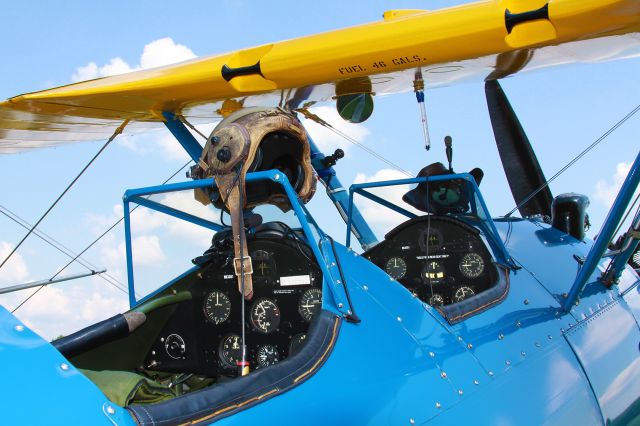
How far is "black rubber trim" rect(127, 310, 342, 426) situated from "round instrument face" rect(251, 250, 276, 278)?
0.91 meters

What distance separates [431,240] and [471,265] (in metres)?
0.37

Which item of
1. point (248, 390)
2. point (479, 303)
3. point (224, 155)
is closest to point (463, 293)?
point (479, 303)

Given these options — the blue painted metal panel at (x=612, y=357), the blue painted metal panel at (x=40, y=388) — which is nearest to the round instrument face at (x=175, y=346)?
the blue painted metal panel at (x=40, y=388)

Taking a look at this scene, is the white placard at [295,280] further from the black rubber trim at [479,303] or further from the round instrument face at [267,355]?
the black rubber trim at [479,303]

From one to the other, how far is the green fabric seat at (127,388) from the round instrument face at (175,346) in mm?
728

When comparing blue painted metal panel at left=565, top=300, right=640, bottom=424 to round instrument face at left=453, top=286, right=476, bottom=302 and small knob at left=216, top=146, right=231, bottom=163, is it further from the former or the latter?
small knob at left=216, top=146, right=231, bottom=163

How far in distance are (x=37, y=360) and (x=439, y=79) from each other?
224 inches

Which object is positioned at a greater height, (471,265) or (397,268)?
(397,268)

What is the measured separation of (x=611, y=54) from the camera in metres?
5.91

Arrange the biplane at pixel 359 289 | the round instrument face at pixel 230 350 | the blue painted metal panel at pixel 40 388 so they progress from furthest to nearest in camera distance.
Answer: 1. the round instrument face at pixel 230 350
2. the biplane at pixel 359 289
3. the blue painted metal panel at pixel 40 388

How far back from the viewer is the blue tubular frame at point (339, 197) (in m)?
7.21

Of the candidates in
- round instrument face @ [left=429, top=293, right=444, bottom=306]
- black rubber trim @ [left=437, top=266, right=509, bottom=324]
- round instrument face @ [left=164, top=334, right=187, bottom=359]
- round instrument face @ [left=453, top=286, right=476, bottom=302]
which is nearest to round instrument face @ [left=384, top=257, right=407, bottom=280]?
round instrument face @ [left=429, top=293, right=444, bottom=306]

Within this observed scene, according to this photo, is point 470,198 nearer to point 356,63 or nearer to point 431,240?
point 431,240

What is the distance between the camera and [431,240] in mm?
5152
